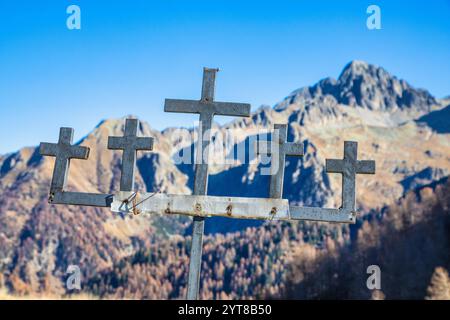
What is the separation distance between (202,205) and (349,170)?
80.2 inches

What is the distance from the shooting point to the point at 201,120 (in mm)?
8555

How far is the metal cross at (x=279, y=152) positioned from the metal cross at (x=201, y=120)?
0.56 m

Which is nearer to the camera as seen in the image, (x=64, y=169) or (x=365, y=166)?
(x=365, y=166)

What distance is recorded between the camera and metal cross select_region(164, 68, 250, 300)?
832 centimetres

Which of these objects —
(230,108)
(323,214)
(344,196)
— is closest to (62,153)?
(230,108)

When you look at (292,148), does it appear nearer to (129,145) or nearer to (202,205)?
(202,205)

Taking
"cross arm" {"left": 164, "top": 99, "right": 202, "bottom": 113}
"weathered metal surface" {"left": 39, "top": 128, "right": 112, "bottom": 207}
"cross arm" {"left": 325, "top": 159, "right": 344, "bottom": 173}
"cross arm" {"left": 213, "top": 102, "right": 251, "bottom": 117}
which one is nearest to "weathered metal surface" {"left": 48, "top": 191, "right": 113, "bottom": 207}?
"weathered metal surface" {"left": 39, "top": 128, "right": 112, "bottom": 207}

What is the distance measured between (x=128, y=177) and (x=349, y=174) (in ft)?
9.86

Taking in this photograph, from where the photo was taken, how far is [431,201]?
561ft

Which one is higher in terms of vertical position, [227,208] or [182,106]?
[182,106]

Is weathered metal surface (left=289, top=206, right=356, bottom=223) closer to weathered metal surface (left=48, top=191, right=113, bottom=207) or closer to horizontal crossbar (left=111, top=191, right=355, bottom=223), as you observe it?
horizontal crossbar (left=111, top=191, right=355, bottom=223)

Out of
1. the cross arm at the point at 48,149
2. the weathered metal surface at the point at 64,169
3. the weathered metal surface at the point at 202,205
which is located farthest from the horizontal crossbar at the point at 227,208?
the cross arm at the point at 48,149
